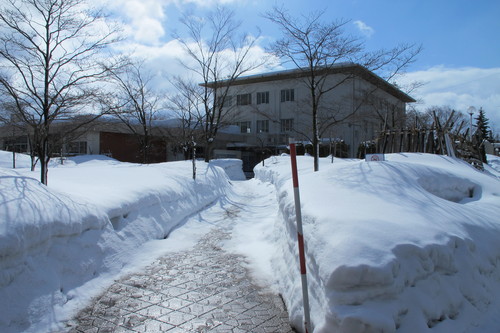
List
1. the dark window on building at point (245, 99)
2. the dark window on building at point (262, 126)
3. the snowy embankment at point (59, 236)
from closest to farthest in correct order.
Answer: the snowy embankment at point (59, 236) → the dark window on building at point (245, 99) → the dark window on building at point (262, 126)

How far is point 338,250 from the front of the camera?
328 cm

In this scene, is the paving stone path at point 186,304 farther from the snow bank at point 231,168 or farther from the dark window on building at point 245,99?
the dark window on building at point 245,99


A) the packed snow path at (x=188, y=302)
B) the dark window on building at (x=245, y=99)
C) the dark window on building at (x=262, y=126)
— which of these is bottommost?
the packed snow path at (x=188, y=302)

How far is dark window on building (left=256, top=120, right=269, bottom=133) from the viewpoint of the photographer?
4316cm

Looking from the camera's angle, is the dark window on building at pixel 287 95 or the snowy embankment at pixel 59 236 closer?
the snowy embankment at pixel 59 236

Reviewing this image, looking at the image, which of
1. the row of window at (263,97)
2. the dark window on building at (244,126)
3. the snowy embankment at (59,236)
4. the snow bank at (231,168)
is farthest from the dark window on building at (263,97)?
the snowy embankment at (59,236)

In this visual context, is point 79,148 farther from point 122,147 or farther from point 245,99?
point 245,99

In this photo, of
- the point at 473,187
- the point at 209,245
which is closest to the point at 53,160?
the point at 209,245

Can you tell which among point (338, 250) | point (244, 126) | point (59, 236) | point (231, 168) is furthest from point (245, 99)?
point (338, 250)

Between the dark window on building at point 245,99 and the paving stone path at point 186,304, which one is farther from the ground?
the dark window on building at point 245,99

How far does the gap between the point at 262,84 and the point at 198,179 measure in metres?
30.5

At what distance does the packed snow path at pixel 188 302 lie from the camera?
12.2ft

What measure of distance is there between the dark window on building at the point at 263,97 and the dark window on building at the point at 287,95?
191 centimetres

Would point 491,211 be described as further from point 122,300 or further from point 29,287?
point 29,287
